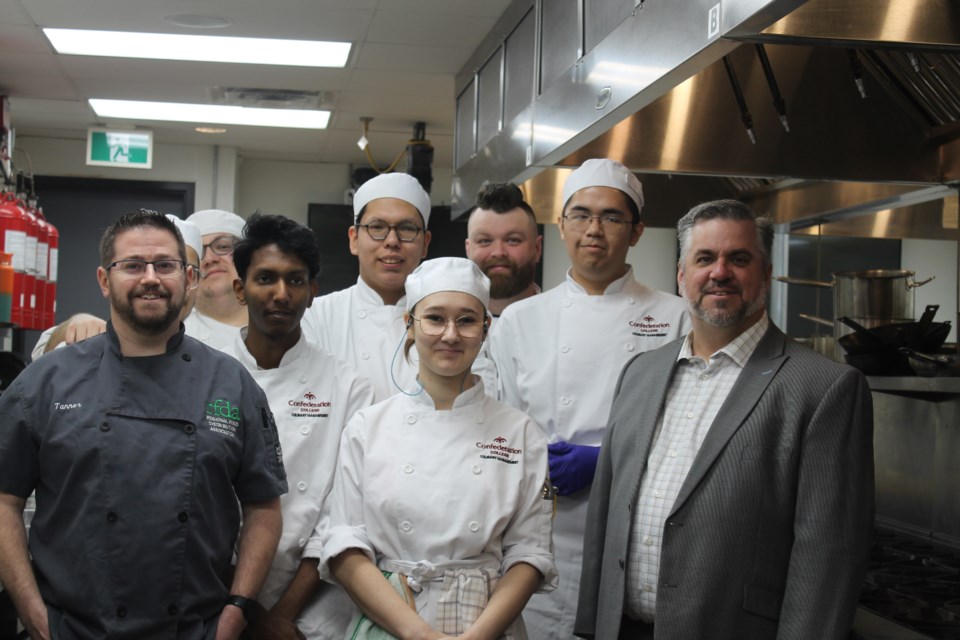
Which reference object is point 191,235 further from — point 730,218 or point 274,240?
point 730,218

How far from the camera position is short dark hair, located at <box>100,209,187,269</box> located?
75.9 inches

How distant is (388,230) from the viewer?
2.51 metres

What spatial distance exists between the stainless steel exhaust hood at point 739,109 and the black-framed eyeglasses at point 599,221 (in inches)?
9.6

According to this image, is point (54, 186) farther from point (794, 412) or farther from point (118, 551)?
point (794, 412)

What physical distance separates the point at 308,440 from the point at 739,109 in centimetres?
139

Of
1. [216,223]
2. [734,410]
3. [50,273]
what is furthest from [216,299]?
[50,273]

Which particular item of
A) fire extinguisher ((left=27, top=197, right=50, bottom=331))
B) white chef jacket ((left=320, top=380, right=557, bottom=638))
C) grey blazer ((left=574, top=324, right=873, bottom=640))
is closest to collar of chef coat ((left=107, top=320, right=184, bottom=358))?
white chef jacket ((left=320, top=380, right=557, bottom=638))

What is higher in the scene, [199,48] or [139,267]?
[199,48]

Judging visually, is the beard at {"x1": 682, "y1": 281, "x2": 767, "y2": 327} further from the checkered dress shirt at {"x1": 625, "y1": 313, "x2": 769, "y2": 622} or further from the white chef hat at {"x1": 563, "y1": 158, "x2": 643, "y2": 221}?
the white chef hat at {"x1": 563, "y1": 158, "x2": 643, "y2": 221}

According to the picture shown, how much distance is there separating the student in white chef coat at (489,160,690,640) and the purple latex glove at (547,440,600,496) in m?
0.02

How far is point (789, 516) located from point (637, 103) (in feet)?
3.22

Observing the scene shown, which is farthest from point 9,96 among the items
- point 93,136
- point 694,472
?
point 694,472

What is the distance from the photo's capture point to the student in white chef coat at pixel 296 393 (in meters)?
2.13

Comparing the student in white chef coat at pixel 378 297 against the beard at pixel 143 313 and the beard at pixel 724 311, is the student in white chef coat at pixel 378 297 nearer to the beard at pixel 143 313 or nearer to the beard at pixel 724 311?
the beard at pixel 143 313
